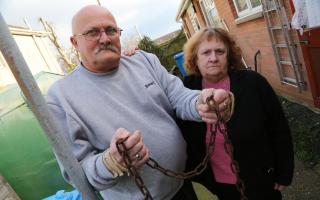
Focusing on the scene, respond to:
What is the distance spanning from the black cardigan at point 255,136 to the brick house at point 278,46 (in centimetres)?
217

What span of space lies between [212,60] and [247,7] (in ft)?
18.4

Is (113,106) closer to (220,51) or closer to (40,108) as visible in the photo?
(40,108)

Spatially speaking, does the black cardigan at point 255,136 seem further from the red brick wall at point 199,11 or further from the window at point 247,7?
the red brick wall at point 199,11

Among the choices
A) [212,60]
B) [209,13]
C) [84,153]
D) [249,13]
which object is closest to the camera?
[84,153]

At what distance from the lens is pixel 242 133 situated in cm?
242

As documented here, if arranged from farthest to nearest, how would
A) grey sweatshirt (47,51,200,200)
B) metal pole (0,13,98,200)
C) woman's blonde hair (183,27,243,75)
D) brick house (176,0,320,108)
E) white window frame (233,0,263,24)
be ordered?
white window frame (233,0,263,24)
brick house (176,0,320,108)
woman's blonde hair (183,27,243,75)
grey sweatshirt (47,51,200,200)
metal pole (0,13,98,200)

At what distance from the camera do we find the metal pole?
128cm

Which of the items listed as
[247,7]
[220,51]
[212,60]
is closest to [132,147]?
[212,60]

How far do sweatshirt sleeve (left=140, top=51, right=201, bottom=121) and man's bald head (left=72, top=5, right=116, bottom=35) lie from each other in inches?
17.8

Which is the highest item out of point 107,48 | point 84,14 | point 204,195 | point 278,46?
point 84,14

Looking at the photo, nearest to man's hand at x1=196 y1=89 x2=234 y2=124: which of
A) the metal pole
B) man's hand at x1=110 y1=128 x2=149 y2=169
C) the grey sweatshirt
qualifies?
the grey sweatshirt

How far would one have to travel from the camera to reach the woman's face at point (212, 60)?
2.57 metres

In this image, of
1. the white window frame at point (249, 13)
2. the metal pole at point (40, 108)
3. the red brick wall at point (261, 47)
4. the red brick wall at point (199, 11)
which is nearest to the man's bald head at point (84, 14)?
the metal pole at point (40, 108)

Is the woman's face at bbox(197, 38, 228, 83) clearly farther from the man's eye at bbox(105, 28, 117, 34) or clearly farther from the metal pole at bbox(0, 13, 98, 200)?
the metal pole at bbox(0, 13, 98, 200)
